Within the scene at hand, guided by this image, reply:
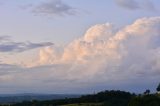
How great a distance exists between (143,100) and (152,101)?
3.49 metres

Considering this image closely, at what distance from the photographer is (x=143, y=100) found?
545ft

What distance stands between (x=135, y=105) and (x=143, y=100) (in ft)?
19.8

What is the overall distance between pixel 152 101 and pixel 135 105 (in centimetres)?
726

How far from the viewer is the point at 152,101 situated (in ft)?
539

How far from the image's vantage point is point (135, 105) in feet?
529
